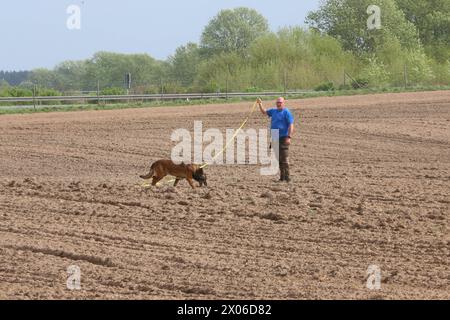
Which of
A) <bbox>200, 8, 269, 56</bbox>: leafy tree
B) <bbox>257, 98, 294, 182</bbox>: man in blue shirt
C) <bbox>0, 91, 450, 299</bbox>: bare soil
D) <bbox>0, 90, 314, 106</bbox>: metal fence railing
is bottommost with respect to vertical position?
<bbox>0, 91, 450, 299</bbox>: bare soil

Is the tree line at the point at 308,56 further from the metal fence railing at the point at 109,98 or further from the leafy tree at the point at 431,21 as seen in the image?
the metal fence railing at the point at 109,98

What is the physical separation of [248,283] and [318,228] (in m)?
3.96

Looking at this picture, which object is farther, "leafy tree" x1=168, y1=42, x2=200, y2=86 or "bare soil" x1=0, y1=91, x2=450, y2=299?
"leafy tree" x1=168, y1=42, x2=200, y2=86

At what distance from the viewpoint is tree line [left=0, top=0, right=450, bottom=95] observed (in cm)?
6788

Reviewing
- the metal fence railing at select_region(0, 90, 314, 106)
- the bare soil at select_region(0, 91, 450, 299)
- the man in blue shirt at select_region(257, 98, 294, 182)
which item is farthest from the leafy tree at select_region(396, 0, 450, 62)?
the man in blue shirt at select_region(257, 98, 294, 182)

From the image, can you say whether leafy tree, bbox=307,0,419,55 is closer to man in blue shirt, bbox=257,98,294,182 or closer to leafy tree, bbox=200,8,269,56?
leafy tree, bbox=200,8,269,56

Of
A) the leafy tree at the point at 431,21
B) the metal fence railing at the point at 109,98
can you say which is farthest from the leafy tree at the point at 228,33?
the metal fence railing at the point at 109,98

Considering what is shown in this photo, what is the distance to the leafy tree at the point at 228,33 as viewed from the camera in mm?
89312

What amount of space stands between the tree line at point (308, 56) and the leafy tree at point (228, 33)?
0.28 feet

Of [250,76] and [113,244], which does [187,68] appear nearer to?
[250,76]

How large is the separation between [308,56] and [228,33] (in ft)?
59.2

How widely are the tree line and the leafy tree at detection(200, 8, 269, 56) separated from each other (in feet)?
0.28

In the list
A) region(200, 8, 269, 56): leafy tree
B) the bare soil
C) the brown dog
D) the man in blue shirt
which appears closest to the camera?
the bare soil

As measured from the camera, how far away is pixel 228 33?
9056 centimetres
